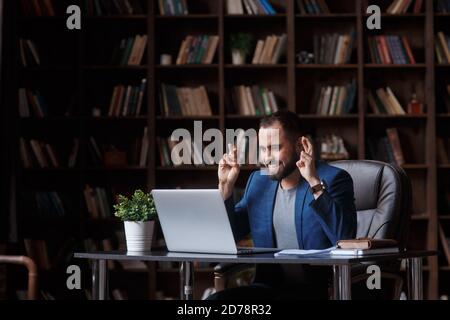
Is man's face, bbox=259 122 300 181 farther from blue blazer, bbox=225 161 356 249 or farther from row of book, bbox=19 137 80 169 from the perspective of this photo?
row of book, bbox=19 137 80 169

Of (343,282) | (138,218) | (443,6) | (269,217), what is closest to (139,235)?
(138,218)

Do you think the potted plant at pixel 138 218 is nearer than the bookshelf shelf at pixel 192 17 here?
Yes

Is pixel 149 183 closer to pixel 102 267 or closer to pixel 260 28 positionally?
pixel 260 28

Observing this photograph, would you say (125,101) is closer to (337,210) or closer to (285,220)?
(285,220)

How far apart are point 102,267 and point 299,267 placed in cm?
78

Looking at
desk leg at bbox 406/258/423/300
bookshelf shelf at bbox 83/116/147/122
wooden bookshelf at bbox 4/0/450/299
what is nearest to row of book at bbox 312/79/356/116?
wooden bookshelf at bbox 4/0/450/299

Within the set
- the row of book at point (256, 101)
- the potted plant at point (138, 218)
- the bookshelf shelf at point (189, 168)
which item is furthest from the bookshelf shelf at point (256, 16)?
the potted plant at point (138, 218)

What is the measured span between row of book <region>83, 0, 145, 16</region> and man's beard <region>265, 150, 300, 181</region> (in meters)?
2.77

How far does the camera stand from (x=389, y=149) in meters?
5.97

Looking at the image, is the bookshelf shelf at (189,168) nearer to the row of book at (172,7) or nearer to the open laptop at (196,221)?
the row of book at (172,7)

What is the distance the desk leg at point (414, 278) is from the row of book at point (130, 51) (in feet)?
10.9

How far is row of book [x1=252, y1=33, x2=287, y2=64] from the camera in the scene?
598cm

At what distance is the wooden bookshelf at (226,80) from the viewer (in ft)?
19.4

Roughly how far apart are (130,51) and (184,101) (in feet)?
1.68
